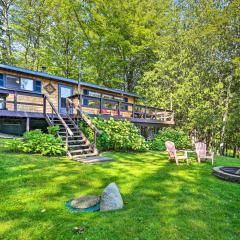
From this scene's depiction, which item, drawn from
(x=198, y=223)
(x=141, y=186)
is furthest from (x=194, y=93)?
(x=198, y=223)

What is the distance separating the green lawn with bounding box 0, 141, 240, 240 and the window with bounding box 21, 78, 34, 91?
751cm

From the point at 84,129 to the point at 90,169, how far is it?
4003mm

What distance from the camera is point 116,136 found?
1166 centimetres

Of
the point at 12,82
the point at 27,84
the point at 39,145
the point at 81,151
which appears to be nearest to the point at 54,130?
the point at 39,145

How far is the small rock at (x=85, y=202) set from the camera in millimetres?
4562

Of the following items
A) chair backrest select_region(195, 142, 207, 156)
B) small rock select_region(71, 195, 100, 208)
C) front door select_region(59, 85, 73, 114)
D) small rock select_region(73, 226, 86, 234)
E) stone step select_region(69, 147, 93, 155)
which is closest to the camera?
small rock select_region(73, 226, 86, 234)

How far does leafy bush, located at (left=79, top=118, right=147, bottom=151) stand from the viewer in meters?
11.3

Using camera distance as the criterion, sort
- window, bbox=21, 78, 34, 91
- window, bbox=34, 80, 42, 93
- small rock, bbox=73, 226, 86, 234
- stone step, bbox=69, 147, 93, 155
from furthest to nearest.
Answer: window, bbox=34, 80, 42, 93
window, bbox=21, 78, 34, 91
stone step, bbox=69, 147, 93, 155
small rock, bbox=73, 226, 86, 234

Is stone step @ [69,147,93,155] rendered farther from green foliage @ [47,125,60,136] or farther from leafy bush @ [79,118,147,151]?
green foliage @ [47,125,60,136]

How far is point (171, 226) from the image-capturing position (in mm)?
3871

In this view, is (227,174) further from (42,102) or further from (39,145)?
(42,102)

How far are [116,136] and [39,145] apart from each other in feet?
12.5

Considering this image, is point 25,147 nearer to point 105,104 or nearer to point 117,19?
point 105,104

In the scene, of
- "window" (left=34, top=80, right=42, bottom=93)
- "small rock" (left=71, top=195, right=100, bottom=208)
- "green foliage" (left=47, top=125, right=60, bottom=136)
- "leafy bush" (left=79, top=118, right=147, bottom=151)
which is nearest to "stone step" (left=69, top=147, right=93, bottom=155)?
"leafy bush" (left=79, top=118, right=147, bottom=151)
